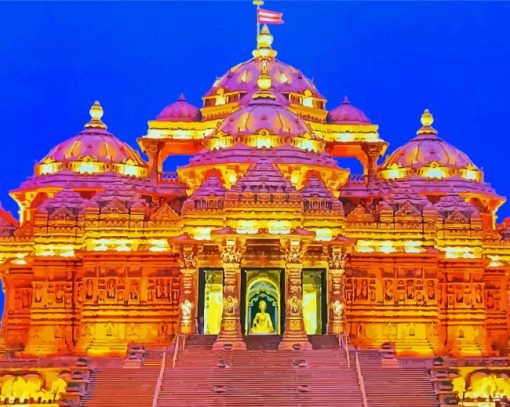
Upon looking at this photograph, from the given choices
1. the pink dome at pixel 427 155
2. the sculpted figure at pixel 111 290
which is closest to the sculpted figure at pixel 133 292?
the sculpted figure at pixel 111 290

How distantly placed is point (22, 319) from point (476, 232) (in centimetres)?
1735

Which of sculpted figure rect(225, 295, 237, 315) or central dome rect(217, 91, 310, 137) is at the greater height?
central dome rect(217, 91, 310, 137)

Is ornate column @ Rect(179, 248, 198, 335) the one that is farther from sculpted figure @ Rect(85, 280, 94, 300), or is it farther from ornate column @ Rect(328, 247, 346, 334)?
ornate column @ Rect(328, 247, 346, 334)

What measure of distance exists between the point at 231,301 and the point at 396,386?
665cm

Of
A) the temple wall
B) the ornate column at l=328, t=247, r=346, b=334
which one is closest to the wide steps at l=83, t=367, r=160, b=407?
the temple wall

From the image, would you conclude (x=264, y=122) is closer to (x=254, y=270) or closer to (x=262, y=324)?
(x=254, y=270)

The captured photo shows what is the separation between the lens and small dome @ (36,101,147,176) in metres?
43.2

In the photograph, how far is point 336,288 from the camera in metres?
Answer: 32.9

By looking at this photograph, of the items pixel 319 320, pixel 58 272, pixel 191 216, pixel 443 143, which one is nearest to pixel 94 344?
pixel 58 272

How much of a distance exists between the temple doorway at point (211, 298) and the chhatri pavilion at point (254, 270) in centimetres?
6

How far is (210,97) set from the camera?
157ft

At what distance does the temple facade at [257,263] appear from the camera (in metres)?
32.8

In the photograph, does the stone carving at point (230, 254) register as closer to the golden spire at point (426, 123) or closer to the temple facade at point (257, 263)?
the temple facade at point (257, 263)

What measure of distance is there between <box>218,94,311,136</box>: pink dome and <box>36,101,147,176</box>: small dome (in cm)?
582
